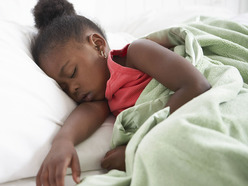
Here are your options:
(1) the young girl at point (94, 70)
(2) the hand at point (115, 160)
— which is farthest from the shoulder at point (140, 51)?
(2) the hand at point (115, 160)

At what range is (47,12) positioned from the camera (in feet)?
3.39

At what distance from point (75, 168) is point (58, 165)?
0.04 m

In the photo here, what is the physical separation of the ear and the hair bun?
0.56 ft

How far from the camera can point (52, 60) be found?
894 millimetres

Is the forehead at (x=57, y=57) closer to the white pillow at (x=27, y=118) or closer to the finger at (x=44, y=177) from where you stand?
the white pillow at (x=27, y=118)

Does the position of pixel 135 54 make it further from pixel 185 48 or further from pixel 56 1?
pixel 56 1

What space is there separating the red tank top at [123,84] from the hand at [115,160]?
24 cm

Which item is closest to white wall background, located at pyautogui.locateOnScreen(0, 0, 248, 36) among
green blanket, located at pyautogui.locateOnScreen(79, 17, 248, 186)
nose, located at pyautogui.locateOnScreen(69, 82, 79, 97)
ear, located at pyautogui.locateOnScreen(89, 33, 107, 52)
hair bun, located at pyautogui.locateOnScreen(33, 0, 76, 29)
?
hair bun, located at pyautogui.locateOnScreen(33, 0, 76, 29)

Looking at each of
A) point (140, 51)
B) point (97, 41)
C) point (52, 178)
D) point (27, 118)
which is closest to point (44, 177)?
point (52, 178)

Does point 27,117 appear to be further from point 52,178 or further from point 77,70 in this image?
point 77,70

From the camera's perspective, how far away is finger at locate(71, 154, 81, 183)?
0.58 meters

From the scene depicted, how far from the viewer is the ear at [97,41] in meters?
0.96

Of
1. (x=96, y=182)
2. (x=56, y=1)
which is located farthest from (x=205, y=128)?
(x=56, y=1)

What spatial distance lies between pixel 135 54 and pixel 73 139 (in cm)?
30
